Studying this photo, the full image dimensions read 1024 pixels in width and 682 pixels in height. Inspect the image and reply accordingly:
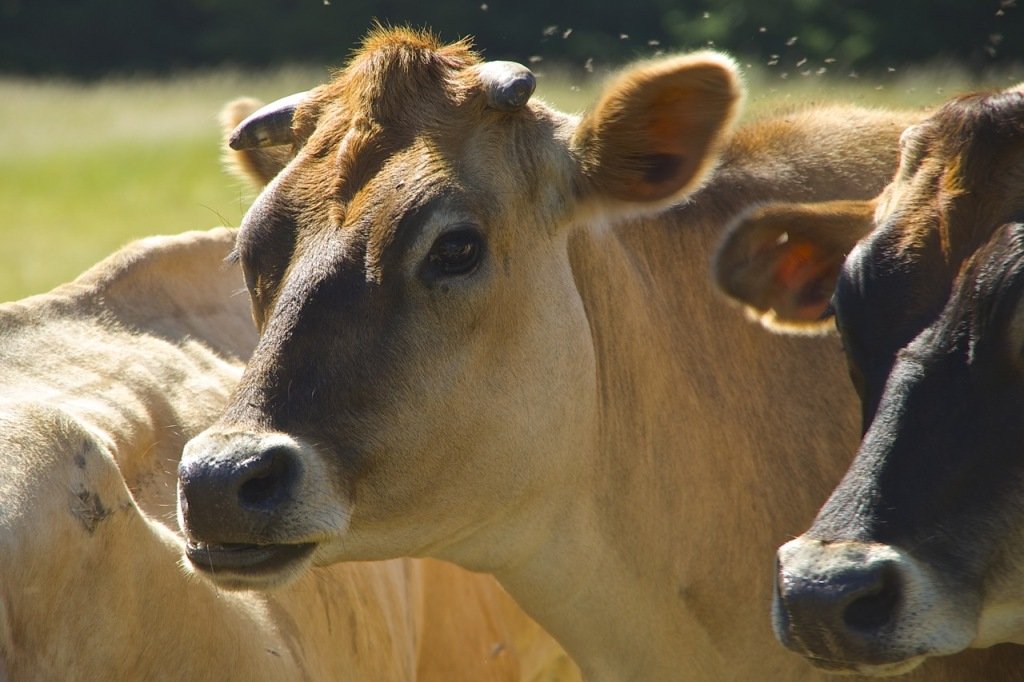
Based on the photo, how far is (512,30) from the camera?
109 feet

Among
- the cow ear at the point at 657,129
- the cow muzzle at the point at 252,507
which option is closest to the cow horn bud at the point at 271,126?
the cow ear at the point at 657,129

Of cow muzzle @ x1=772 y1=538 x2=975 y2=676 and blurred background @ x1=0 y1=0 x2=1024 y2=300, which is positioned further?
blurred background @ x1=0 y1=0 x2=1024 y2=300

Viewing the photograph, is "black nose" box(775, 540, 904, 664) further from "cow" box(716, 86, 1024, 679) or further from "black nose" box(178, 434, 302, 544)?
"black nose" box(178, 434, 302, 544)

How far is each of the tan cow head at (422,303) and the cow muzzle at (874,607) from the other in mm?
1084

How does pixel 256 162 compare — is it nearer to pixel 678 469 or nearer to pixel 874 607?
pixel 678 469

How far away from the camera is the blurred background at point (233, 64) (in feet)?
46.1

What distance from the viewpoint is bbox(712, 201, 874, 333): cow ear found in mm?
4645

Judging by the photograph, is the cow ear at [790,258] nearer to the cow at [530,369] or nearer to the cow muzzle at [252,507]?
the cow at [530,369]

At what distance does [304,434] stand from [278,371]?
0.21 meters

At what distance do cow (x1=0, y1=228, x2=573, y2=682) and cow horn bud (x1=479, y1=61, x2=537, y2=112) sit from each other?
1.60 meters

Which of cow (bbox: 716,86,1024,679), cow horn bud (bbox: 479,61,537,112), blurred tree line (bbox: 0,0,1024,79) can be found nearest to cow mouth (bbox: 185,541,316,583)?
cow (bbox: 716,86,1024,679)

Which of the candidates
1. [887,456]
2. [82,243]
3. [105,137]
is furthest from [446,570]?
[105,137]

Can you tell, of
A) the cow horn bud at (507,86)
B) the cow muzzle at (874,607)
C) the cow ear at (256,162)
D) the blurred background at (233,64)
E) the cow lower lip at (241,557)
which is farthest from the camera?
the blurred background at (233,64)

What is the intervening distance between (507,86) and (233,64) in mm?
43422
